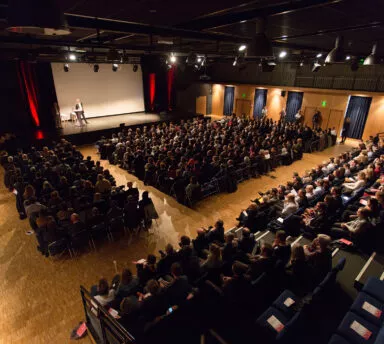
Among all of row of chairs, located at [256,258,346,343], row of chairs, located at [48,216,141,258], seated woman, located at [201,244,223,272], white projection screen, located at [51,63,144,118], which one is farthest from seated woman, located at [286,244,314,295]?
white projection screen, located at [51,63,144,118]

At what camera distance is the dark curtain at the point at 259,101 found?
65.4ft

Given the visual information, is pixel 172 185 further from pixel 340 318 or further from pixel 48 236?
pixel 340 318

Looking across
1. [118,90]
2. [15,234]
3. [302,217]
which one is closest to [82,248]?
[15,234]

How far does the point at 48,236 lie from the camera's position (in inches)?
215

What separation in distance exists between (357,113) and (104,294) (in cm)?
1701

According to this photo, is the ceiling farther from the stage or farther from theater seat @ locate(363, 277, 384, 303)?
the stage

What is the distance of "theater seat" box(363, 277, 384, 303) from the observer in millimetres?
3752

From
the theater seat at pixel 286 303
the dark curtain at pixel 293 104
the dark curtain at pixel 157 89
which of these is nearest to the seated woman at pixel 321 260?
the theater seat at pixel 286 303

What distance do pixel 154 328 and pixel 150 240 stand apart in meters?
3.14

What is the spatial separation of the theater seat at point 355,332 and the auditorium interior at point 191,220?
2cm

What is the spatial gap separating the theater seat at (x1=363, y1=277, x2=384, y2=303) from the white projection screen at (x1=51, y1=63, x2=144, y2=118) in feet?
55.6

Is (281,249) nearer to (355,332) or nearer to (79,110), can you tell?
(355,332)

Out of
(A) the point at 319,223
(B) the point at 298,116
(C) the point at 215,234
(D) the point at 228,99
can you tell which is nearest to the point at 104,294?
(C) the point at 215,234

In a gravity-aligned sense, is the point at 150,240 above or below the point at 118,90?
below
